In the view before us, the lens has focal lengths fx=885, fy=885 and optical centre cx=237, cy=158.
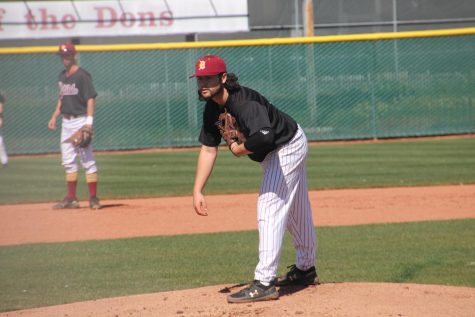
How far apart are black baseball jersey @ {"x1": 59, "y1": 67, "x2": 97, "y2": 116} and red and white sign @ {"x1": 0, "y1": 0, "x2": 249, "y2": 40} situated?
14.9 meters

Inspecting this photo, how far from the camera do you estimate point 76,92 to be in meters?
11.2

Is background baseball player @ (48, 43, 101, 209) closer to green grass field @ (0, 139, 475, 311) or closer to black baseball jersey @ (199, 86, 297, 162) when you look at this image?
green grass field @ (0, 139, 475, 311)

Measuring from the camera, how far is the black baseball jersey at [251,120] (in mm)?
5477

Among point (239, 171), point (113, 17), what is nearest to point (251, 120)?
point (239, 171)

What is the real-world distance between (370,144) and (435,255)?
35.9 ft

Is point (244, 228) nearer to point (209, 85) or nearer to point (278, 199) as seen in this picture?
point (278, 199)

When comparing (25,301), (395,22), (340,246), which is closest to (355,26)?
(395,22)

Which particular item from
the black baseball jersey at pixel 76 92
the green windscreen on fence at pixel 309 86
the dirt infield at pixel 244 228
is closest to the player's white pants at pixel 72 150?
the black baseball jersey at pixel 76 92

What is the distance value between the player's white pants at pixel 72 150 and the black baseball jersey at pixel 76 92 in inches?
5.2

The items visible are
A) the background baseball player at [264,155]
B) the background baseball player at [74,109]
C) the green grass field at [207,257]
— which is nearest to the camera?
the background baseball player at [264,155]

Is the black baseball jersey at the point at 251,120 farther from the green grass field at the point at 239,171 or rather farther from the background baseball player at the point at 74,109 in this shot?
the green grass field at the point at 239,171

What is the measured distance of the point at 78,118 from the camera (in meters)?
11.3

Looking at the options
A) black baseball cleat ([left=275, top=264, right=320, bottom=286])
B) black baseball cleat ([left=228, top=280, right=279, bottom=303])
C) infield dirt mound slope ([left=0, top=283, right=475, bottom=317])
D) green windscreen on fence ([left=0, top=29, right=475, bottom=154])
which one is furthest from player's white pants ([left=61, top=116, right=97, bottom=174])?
green windscreen on fence ([left=0, top=29, right=475, bottom=154])

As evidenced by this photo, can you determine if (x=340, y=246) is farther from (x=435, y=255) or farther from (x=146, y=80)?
(x=146, y=80)
